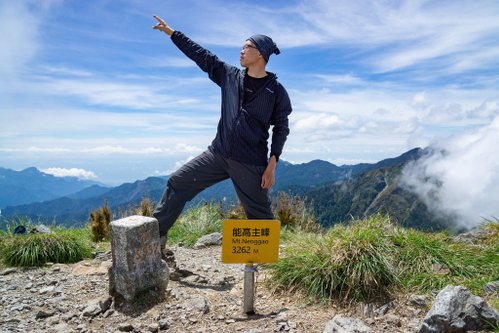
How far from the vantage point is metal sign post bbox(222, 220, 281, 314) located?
14.6 ft

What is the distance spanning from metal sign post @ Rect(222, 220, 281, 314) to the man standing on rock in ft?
2.95

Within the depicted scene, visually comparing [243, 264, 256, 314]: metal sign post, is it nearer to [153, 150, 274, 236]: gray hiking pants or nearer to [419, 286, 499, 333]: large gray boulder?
[153, 150, 274, 236]: gray hiking pants

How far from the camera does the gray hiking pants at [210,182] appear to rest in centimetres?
536

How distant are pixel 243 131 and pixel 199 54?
1330 millimetres

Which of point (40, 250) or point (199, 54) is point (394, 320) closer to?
Answer: point (199, 54)

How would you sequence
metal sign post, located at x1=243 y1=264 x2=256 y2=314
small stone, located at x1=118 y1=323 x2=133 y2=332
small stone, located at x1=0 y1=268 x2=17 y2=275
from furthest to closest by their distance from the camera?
1. small stone, located at x1=0 y1=268 x2=17 y2=275
2. metal sign post, located at x1=243 y1=264 x2=256 y2=314
3. small stone, located at x1=118 y1=323 x2=133 y2=332

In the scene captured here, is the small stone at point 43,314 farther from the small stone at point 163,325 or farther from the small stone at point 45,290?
the small stone at point 163,325

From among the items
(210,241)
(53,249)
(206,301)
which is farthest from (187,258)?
(206,301)

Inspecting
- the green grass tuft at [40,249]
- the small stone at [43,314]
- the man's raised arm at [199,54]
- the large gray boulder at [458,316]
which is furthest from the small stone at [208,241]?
the large gray boulder at [458,316]

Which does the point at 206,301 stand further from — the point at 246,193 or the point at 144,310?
the point at 246,193

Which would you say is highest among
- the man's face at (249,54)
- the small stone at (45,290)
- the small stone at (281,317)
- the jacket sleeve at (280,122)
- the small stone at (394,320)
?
the man's face at (249,54)

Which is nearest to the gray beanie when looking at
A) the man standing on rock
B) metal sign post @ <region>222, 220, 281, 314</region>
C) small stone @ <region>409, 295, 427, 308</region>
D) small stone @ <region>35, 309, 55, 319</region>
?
the man standing on rock

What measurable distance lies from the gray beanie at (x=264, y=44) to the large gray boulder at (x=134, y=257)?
2468mm

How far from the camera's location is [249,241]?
177 inches
